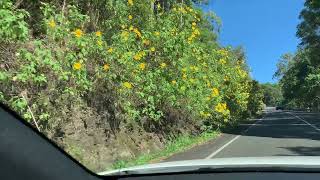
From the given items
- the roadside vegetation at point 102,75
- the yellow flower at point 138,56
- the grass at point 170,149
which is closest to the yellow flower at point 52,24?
the roadside vegetation at point 102,75

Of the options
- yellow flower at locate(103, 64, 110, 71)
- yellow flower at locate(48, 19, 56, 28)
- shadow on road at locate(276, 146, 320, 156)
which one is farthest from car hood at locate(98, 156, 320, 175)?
shadow on road at locate(276, 146, 320, 156)

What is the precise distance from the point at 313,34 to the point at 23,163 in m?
68.5

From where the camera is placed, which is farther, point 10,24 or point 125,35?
point 125,35

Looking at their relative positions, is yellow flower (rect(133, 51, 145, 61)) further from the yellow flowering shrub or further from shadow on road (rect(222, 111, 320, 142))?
shadow on road (rect(222, 111, 320, 142))

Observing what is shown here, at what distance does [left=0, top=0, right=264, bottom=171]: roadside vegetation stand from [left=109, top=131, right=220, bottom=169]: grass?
0.94ft

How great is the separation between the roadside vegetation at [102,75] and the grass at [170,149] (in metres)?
0.29

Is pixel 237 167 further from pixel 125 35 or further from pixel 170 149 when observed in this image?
pixel 170 149

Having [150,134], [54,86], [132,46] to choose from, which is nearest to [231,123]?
[150,134]

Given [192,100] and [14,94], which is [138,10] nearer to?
[192,100]

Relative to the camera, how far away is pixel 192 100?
23688 millimetres

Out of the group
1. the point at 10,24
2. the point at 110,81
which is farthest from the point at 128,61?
the point at 10,24

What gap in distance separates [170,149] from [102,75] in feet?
19.0

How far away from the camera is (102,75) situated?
603 inches

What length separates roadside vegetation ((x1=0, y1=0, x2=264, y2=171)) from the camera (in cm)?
1120
